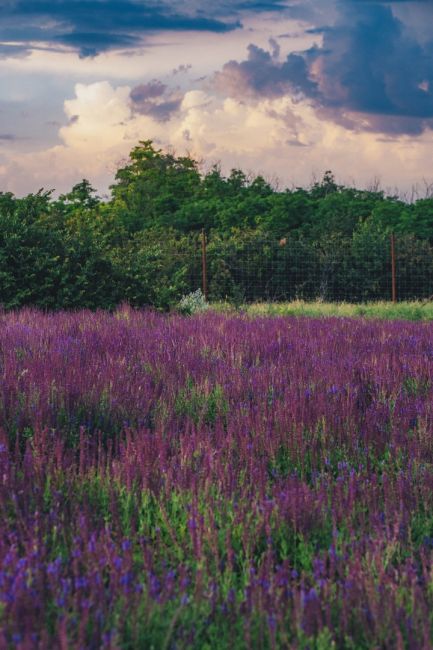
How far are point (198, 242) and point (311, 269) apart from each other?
3.56 meters

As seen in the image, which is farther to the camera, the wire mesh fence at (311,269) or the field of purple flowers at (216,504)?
the wire mesh fence at (311,269)

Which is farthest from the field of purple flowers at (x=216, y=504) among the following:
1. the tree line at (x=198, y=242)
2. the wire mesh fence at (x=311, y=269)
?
the wire mesh fence at (x=311, y=269)

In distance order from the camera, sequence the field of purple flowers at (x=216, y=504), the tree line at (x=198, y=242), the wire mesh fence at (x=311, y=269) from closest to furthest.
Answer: the field of purple flowers at (x=216, y=504) < the tree line at (x=198, y=242) < the wire mesh fence at (x=311, y=269)

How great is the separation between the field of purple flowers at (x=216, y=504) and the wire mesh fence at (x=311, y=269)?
17.0 m

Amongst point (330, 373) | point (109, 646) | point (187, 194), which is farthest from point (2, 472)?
point (187, 194)

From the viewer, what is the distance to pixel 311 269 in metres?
25.7

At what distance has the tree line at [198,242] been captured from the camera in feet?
45.0

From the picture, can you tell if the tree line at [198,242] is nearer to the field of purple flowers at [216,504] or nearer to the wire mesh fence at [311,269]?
the wire mesh fence at [311,269]

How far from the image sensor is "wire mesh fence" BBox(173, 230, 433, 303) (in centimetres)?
2367

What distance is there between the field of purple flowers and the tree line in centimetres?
726

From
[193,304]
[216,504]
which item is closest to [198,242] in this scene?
[193,304]

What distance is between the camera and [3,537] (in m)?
2.79

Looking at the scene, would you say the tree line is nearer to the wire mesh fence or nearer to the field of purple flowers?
the wire mesh fence

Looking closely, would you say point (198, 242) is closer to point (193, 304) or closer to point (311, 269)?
point (311, 269)
